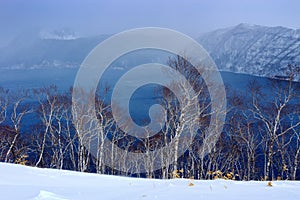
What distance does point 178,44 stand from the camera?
700 inches

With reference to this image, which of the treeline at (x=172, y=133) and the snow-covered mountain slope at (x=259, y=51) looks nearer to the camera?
the treeline at (x=172, y=133)

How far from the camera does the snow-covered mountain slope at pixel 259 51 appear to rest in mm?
133000

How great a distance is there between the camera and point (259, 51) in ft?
519

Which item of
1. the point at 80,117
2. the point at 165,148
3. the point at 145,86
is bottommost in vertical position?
the point at 165,148

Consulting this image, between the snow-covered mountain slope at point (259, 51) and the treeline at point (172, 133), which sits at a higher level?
the snow-covered mountain slope at point (259, 51)

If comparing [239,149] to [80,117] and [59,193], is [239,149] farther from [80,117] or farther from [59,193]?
[59,193]

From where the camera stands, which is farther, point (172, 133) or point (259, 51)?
point (259, 51)

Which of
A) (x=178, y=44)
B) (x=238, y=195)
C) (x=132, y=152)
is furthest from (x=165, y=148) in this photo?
(x=238, y=195)

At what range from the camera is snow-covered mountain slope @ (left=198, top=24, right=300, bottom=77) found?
13300cm

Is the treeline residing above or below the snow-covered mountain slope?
Result: below

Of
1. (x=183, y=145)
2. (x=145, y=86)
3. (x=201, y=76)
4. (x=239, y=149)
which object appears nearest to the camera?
(x=201, y=76)

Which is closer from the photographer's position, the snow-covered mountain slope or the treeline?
the treeline

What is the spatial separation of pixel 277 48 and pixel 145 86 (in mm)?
102194

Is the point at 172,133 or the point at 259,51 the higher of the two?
the point at 259,51
